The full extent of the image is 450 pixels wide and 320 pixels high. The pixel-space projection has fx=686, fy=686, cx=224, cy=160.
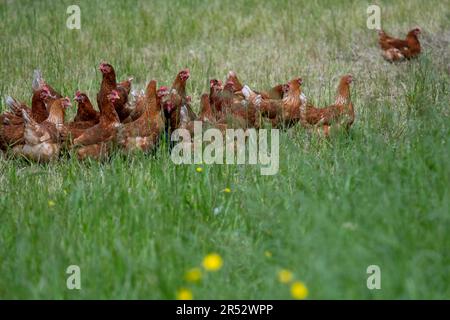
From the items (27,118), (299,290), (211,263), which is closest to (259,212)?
(211,263)

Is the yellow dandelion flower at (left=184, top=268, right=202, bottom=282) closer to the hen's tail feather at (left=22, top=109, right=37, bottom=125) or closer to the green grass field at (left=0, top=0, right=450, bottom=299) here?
the green grass field at (left=0, top=0, right=450, bottom=299)

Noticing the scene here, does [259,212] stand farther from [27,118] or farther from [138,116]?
[27,118]

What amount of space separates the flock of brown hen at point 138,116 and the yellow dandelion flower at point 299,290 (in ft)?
9.17

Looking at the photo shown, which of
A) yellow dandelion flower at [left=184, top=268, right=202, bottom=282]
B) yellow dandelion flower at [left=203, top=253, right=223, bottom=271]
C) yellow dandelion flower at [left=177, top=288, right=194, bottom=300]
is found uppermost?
yellow dandelion flower at [left=203, top=253, right=223, bottom=271]

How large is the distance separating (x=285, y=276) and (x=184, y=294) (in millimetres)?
528

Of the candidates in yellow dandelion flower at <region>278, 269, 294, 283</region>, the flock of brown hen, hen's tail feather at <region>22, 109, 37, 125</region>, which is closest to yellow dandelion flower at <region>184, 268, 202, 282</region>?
yellow dandelion flower at <region>278, 269, 294, 283</region>

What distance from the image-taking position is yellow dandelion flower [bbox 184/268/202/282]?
3562 mm

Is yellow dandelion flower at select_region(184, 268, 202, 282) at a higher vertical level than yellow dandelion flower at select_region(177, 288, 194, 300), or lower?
higher

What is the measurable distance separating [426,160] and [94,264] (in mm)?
2337

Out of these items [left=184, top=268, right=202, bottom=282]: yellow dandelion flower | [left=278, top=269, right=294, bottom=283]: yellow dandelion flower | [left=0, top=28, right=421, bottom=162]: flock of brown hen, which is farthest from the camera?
[left=0, top=28, right=421, bottom=162]: flock of brown hen

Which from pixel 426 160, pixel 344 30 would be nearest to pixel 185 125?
pixel 426 160

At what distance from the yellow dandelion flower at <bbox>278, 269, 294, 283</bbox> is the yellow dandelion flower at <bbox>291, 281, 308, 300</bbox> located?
6 cm

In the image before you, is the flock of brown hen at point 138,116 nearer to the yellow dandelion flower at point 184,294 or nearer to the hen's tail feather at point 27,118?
the hen's tail feather at point 27,118

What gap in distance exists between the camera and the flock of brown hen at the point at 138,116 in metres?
6.09
